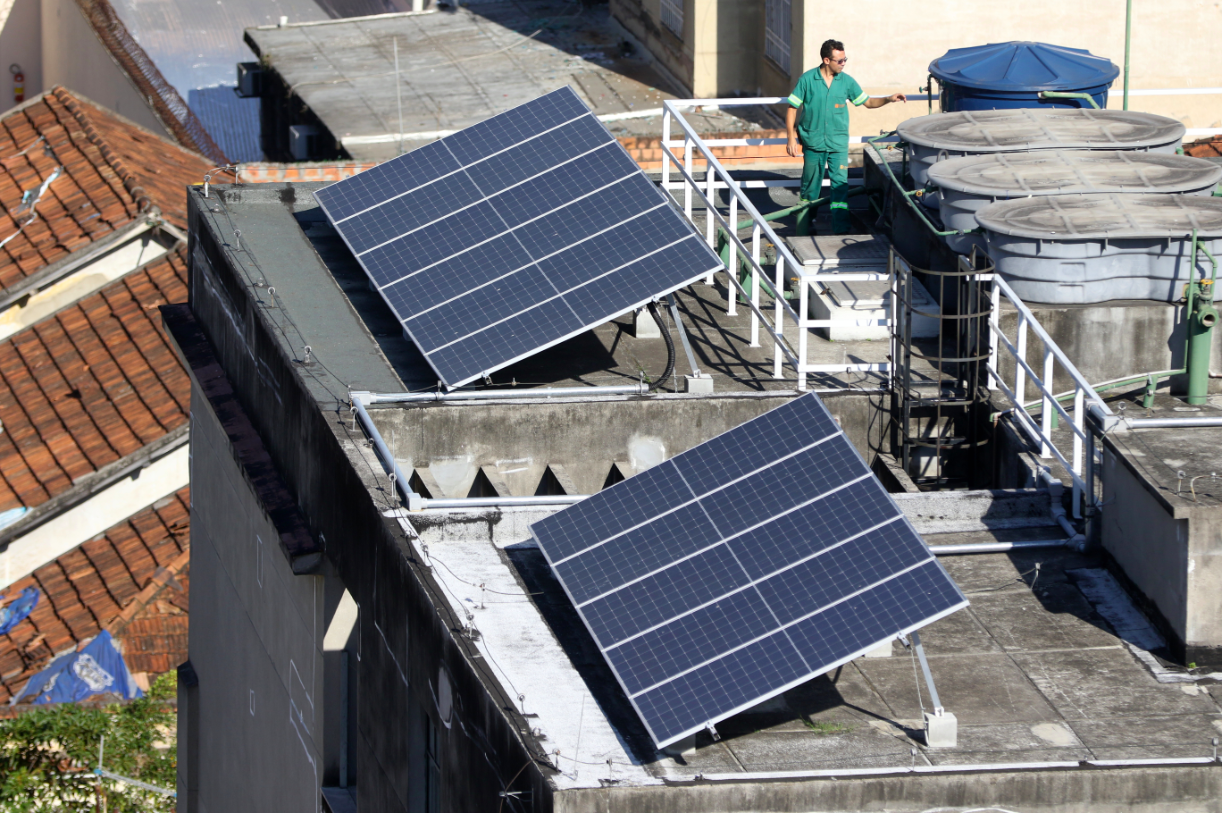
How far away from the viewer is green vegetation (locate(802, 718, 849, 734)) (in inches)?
407

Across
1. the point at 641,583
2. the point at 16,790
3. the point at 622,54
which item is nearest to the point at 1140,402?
the point at 641,583

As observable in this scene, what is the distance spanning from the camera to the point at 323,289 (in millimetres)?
16984

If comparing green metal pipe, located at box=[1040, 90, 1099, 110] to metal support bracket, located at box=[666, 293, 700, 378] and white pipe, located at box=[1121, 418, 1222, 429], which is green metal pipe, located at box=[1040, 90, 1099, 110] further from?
white pipe, located at box=[1121, 418, 1222, 429]

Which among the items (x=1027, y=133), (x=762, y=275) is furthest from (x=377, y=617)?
(x=1027, y=133)

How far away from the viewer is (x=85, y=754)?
22156 mm

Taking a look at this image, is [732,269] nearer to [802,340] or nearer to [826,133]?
[802,340]

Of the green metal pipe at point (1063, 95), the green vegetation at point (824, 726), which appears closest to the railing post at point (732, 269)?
the green metal pipe at point (1063, 95)

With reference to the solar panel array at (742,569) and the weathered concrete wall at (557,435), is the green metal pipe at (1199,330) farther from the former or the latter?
the solar panel array at (742,569)

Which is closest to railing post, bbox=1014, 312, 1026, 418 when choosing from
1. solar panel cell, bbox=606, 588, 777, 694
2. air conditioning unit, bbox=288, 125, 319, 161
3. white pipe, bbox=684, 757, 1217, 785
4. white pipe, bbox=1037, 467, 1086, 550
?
white pipe, bbox=1037, 467, 1086, 550

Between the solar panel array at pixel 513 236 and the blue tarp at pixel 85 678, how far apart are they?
8136 millimetres

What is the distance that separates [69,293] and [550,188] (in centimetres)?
1517

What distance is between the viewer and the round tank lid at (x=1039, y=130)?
17.4 m

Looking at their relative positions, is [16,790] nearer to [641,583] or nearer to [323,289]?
[323,289]

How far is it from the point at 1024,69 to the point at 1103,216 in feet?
15.4
